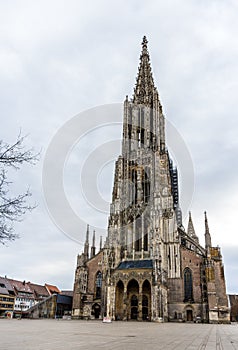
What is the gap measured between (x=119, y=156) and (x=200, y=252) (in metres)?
22.1

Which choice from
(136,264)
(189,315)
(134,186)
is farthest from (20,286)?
(189,315)

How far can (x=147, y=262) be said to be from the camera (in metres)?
40.4

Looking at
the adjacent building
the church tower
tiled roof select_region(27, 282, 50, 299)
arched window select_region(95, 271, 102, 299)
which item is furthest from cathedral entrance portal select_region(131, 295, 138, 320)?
tiled roof select_region(27, 282, 50, 299)

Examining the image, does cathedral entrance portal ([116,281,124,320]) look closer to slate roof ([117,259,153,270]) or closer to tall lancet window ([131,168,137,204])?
slate roof ([117,259,153,270])

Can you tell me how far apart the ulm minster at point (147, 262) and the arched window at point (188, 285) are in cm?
13

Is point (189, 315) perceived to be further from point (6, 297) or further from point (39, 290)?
point (39, 290)

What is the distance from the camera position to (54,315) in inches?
1930

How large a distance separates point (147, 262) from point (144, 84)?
40230mm

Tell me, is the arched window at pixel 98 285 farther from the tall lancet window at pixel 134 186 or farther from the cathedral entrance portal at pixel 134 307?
the tall lancet window at pixel 134 186

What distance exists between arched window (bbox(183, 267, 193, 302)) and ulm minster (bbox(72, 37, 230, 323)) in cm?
13

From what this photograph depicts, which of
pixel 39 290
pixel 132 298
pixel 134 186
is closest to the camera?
pixel 132 298

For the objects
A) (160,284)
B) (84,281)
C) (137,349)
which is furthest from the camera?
(84,281)

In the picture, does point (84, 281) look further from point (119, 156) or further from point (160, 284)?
point (119, 156)

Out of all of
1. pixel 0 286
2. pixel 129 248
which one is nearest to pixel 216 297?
pixel 129 248
